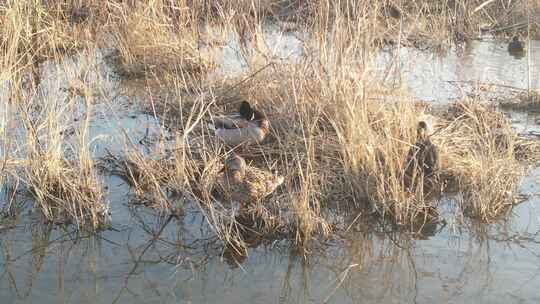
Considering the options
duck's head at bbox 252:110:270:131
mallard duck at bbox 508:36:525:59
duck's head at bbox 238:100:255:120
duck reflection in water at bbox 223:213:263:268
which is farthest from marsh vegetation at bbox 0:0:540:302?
mallard duck at bbox 508:36:525:59

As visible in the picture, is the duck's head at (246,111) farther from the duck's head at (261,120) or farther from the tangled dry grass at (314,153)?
the tangled dry grass at (314,153)

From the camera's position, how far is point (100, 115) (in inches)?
277

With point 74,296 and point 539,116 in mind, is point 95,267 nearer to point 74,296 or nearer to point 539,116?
point 74,296

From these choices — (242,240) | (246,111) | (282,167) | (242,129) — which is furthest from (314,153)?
(242,240)

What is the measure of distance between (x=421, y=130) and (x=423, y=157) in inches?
12.3

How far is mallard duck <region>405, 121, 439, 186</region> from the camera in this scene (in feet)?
17.6

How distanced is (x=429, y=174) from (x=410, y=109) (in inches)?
22.8

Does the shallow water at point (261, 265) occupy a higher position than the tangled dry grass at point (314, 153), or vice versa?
the tangled dry grass at point (314, 153)

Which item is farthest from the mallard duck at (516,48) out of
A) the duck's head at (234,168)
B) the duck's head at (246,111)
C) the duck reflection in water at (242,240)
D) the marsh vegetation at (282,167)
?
the duck reflection in water at (242,240)

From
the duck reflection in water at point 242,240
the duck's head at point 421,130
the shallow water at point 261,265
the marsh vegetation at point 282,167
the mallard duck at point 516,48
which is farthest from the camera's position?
the mallard duck at point 516,48

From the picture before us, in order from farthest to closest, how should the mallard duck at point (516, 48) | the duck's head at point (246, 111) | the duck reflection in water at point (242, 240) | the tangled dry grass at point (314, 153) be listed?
the mallard duck at point (516, 48) → the duck's head at point (246, 111) → the tangled dry grass at point (314, 153) → the duck reflection in water at point (242, 240)

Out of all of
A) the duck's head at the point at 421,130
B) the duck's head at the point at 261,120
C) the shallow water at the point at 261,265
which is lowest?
the shallow water at the point at 261,265

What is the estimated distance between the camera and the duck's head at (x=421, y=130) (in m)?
5.57

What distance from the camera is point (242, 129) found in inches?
239
